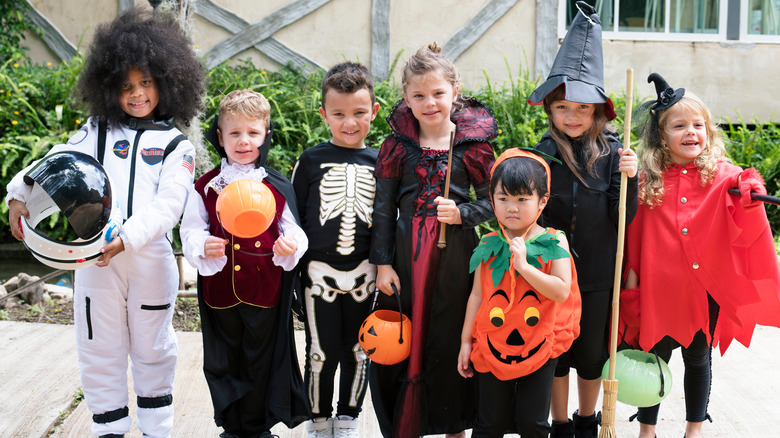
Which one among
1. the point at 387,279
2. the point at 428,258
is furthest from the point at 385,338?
the point at 428,258

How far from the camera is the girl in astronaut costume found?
3.10 meters

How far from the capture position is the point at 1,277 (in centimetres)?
688

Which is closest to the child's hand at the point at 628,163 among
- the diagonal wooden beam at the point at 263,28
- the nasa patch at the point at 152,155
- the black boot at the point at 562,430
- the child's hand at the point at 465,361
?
the child's hand at the point at 465,361

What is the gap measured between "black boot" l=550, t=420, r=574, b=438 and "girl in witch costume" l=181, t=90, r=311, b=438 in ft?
3.95

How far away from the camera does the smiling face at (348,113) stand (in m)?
3.24

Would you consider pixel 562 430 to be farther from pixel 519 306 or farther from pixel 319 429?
pixel 319 429

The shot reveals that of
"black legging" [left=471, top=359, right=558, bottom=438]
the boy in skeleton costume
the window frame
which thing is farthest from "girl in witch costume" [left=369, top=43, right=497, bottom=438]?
the window frame

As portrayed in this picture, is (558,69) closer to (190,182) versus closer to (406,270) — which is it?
(406,270)

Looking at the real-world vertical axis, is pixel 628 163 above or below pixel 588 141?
below

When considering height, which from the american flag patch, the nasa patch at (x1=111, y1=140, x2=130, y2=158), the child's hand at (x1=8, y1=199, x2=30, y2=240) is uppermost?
the nasa patch at (x1=111, y1=140, x2=130, y2=158)

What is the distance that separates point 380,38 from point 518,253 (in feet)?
20.5

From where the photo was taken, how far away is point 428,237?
10.2 feet

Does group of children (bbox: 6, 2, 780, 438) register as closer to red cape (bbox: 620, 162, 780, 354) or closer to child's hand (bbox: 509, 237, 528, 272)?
red cape (bbox: 620, 162, 780, 354)

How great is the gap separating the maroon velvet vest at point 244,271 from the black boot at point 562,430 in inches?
58.6
